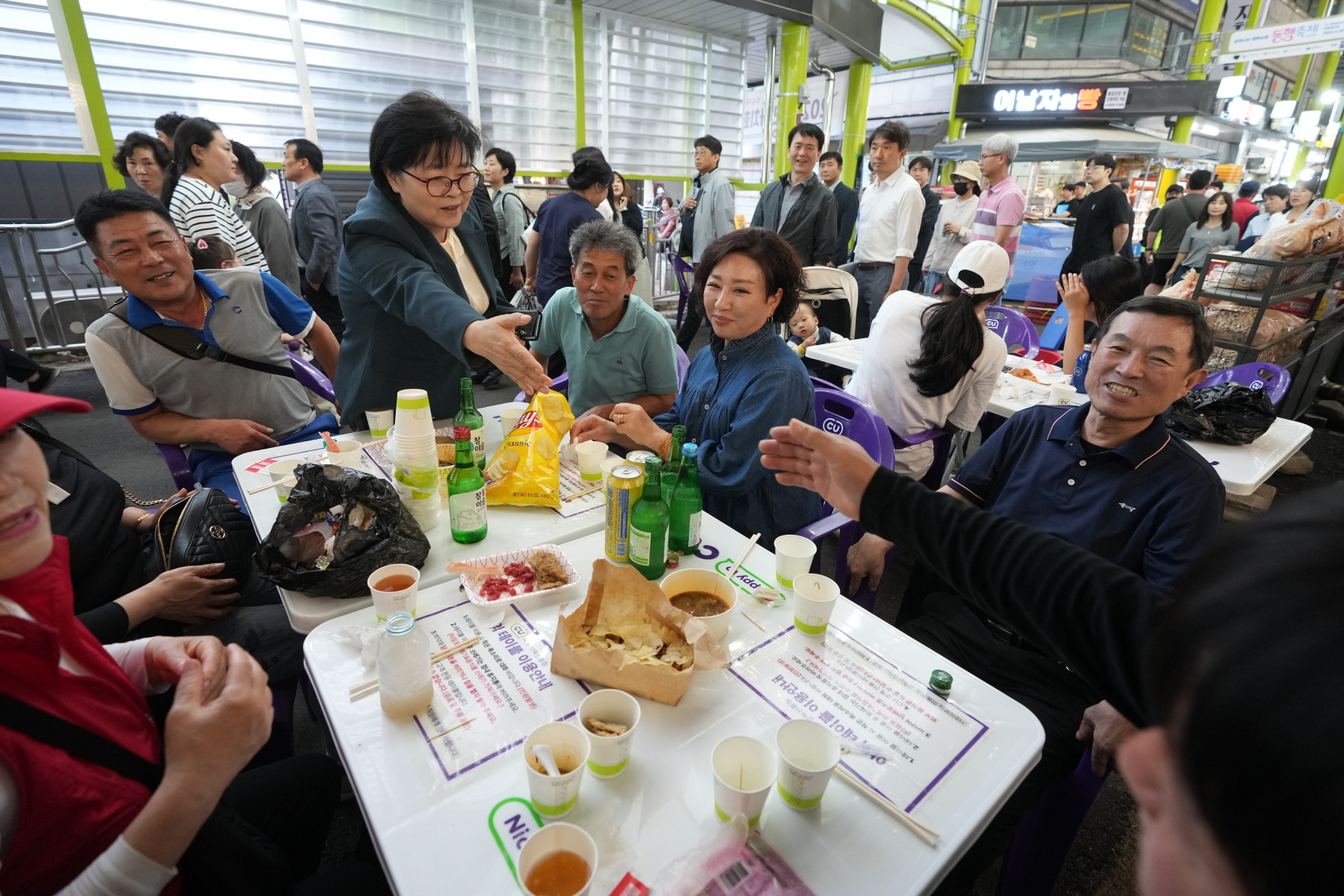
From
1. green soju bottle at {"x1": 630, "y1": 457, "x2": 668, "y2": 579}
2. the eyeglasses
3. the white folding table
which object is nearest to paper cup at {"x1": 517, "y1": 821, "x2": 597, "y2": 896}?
the white folding table

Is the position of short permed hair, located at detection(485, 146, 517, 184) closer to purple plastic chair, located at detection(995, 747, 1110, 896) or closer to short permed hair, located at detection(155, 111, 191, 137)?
short permed hair, located at detection(155, 111, 191, 137)

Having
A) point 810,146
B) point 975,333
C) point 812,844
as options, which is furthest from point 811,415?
point 810,146

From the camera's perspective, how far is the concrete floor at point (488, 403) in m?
1.72

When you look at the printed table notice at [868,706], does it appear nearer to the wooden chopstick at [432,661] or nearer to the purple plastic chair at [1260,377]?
the wooden chopstick at [432,661]

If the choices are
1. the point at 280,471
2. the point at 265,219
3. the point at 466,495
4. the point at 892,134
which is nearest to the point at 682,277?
the point at 892,134

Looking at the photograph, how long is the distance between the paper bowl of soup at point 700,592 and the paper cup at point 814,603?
0.45ft

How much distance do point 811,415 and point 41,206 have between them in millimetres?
6778

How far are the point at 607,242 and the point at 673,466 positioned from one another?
1.37 meters

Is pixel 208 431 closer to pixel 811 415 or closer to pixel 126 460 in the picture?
pixel 811 415

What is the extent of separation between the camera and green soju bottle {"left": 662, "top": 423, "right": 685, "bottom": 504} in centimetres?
157

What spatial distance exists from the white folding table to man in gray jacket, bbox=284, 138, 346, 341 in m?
4.21

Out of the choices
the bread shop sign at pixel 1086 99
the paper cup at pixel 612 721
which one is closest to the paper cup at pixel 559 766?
the paper cup at pixel 612 721

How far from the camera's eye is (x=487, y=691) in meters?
1.14

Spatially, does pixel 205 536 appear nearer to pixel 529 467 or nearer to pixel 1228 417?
pixel 529 467
